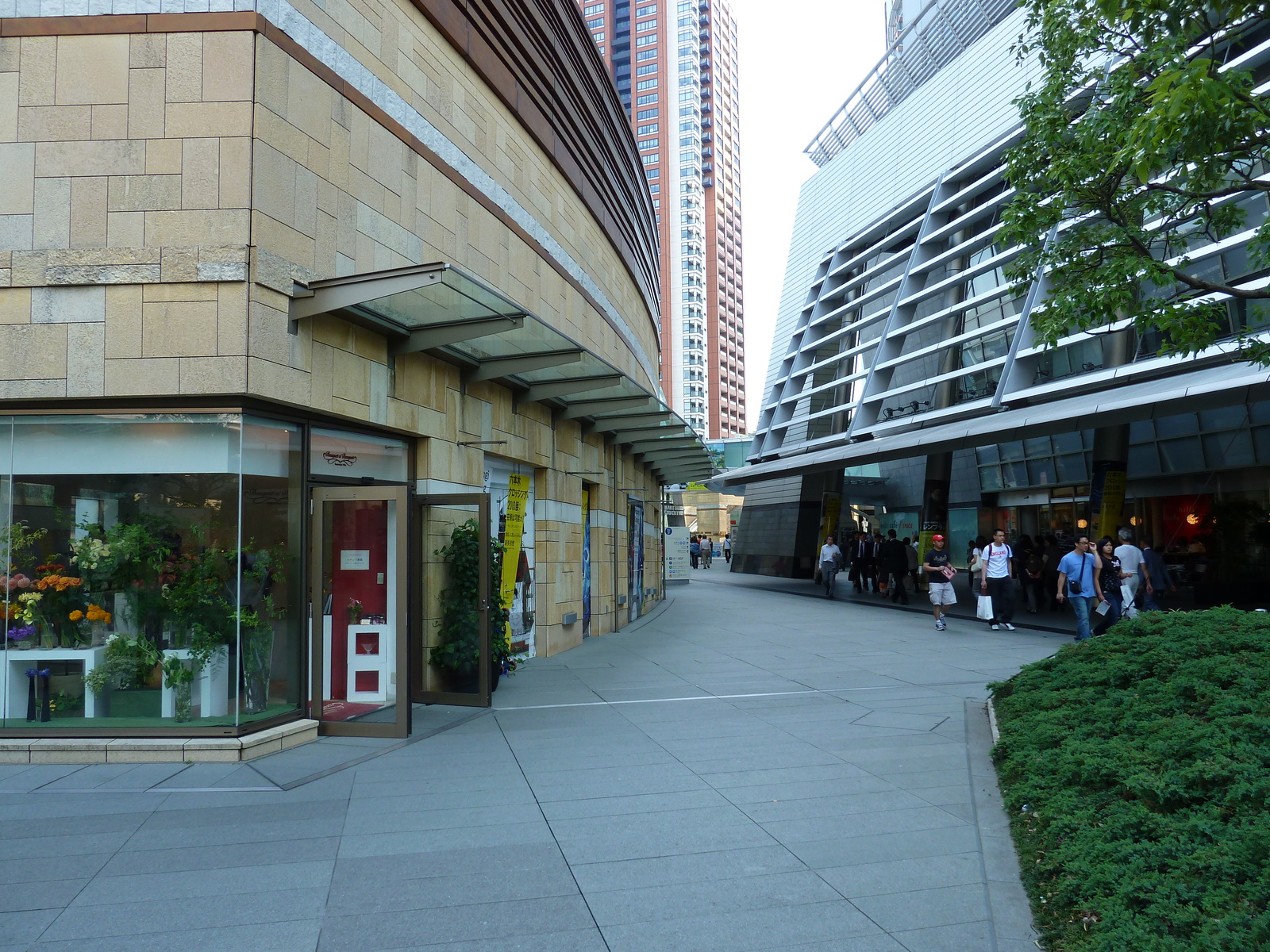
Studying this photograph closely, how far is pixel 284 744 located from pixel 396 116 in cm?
604

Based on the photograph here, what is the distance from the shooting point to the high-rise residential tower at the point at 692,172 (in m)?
132

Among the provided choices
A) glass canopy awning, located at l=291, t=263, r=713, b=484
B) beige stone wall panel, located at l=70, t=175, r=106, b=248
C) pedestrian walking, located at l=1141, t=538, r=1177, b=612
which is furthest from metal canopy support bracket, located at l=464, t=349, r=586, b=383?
pedestrian walking, located at l=1141, t=538, r=1177, b=612

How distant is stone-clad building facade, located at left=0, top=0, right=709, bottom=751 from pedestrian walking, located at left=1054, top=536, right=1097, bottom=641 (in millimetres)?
8113

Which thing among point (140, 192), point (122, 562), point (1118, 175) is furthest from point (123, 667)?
point (1118, 175)

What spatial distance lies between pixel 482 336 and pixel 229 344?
2.51m

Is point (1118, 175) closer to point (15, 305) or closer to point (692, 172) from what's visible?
point (15, 305)

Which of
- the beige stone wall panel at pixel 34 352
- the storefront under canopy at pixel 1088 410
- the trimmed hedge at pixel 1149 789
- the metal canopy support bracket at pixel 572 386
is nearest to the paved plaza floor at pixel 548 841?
the trimmed hedge at pixel 1149 789

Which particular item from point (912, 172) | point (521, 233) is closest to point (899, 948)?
point (521, 233)

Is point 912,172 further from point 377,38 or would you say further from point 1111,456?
point 377,38

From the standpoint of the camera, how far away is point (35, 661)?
7.16m

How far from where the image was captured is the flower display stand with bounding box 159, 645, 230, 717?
277 inches

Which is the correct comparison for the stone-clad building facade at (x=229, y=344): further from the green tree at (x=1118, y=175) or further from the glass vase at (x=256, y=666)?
the green tree at (x=1118, y=175)

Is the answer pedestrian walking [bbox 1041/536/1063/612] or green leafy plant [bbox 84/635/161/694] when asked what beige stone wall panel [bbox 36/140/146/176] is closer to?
green leafy plant [bbox 84/635/161/694]

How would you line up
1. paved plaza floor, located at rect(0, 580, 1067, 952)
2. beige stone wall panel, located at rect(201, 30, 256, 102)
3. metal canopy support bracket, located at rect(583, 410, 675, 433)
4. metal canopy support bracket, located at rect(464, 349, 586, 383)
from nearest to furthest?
paved plaza floor, located at rect(0, 580, 1067, 952), beige stone wall panel, located at rect(201, 30, 256, 102), metal canopy support bracket, located at rect(464, 349, 586, 383), metal canopy support bracket, located at rect(583, 410, 675, 433)
